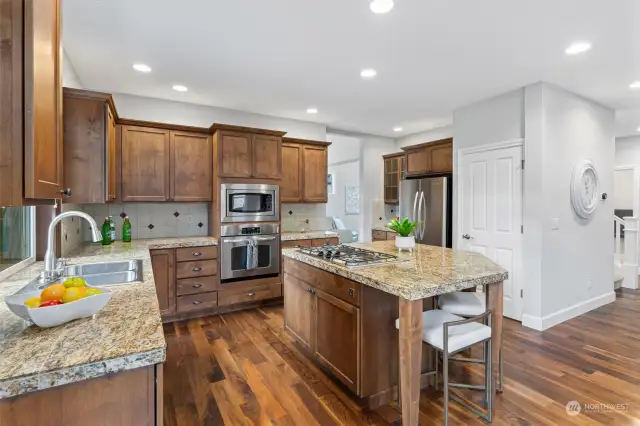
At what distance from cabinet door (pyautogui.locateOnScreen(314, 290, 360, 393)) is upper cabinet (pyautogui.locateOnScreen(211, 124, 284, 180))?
83.9 inches

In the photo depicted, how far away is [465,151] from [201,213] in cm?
362

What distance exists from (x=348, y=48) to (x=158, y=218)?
308cm

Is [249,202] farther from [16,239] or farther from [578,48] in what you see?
[578,48]

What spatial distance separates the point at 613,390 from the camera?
7.59 ft

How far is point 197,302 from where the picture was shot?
149 inches

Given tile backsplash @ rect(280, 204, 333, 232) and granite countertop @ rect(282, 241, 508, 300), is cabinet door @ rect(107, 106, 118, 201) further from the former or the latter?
tile backsplash @ rect(280, 204, 333, 232)

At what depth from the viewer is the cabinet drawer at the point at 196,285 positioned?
370cm

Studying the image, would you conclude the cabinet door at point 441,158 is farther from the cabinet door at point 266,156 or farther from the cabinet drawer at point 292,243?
the cabinet door at point 266,156

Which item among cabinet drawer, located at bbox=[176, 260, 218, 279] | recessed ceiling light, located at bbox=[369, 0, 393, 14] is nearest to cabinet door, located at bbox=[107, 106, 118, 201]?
cabinet drawer, located at bbox=[176, 260, 218, 279]

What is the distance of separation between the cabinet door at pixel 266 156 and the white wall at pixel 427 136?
2956 millimetres

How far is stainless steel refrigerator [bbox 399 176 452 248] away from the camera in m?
4.52

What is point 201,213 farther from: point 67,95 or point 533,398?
point 533,398

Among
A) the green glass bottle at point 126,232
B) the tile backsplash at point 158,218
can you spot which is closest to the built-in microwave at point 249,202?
the tile backsplash at point 158,218

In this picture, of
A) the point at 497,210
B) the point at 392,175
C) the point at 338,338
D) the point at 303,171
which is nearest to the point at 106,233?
the point at 303,171
